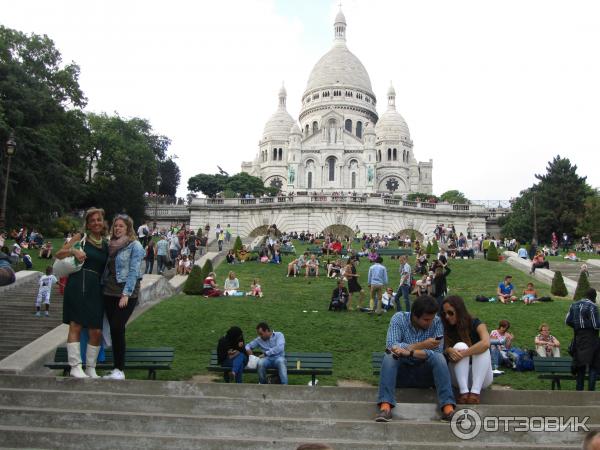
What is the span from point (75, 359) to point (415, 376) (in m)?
3.78

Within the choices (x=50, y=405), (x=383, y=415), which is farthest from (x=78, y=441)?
(x=383, y=415)

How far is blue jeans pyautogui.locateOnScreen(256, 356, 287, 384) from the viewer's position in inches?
335

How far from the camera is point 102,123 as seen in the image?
49.5 metres

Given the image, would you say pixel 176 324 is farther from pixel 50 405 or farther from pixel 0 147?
pixel 0 147

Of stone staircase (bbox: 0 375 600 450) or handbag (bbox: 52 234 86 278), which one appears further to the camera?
handbag (bbox: 52 234 86 278)

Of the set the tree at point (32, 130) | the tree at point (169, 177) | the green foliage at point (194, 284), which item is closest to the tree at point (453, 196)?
the tree at point (169, 177)

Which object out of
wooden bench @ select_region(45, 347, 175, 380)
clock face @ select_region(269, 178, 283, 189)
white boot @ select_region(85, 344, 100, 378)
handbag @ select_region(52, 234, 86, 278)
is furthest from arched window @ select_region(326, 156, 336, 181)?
handbag @ select_region(52, 234, 86, 278)

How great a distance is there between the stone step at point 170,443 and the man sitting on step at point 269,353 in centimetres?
230

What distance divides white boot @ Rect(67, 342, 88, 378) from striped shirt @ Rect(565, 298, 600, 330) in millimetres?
5913

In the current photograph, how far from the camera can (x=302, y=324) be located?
1349 cm

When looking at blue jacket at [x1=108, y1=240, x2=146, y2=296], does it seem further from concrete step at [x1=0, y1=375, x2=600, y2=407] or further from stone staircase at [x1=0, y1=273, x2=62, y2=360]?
stone staircase at [x1=0, y1=273, x2=62, y2=360]

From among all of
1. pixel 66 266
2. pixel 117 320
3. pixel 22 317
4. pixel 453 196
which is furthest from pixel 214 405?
pixel 453 196

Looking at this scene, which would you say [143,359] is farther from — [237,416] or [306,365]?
[237,416]

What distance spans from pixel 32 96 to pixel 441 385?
2624cm
